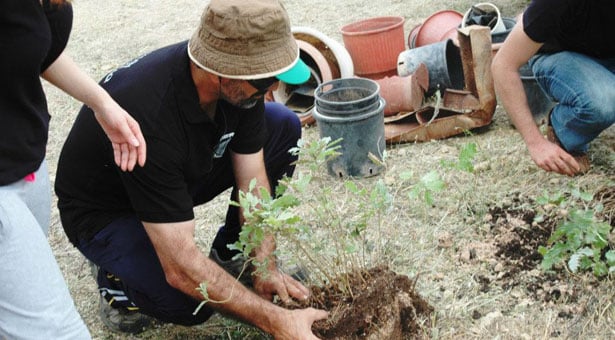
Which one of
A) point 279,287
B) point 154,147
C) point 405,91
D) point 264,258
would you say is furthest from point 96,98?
point 405,91

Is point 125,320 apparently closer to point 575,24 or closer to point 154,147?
point 154,147

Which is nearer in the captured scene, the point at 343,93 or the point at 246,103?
the point at 246,103

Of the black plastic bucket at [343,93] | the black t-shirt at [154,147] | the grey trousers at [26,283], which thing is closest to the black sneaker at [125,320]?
the black t-shirt at [154,147]

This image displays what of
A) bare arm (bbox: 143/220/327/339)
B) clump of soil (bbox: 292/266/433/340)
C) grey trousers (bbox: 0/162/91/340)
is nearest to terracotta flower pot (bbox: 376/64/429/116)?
clump of soil (bbox: 292/266/433/340)

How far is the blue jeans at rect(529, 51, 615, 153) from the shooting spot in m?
3.19

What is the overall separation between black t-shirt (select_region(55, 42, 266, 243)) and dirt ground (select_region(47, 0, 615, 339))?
0.65 metres

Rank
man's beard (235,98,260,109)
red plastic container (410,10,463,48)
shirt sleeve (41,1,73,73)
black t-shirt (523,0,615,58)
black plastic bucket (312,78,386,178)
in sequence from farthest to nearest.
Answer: red plastic container (410,10,463,48) → black plastic bucket (312,78,386,178) → black t-shirt (523,0,615,58) → man's beard (235,98,260,109) → shirt sleeve (41,1,73,73)

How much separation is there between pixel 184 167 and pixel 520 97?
175 centimetres

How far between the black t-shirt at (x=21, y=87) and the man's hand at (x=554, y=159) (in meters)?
2.33

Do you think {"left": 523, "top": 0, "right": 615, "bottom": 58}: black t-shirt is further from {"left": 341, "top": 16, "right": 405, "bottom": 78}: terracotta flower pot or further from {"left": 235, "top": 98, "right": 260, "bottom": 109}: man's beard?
{"left": 341, "top": 16, "right": 405, "bottom": 78}: terracotta flower pot

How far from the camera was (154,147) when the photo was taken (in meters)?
2.17

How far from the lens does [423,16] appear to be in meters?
6.64

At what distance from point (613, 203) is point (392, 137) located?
1523 millimetres

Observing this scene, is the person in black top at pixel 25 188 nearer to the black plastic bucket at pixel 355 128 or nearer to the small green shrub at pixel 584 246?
the small green shrub at pixel 584 246
